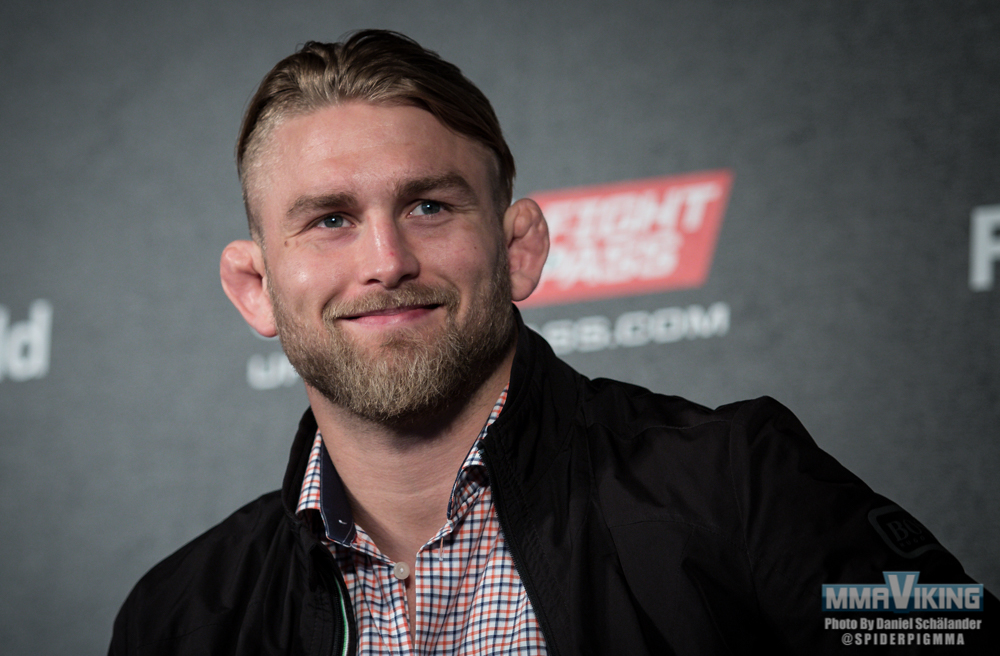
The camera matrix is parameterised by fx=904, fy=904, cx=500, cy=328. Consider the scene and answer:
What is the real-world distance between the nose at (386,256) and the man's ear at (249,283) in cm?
21

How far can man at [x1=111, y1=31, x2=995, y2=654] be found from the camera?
35.5 inches

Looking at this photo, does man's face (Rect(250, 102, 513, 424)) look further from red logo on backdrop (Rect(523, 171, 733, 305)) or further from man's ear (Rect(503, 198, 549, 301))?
red logo on backdrop (Rect(523, 171, 733, 305))

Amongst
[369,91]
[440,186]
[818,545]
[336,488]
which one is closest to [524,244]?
[440,186]

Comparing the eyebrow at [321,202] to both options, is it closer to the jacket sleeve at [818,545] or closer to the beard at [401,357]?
the beard at [401,357]

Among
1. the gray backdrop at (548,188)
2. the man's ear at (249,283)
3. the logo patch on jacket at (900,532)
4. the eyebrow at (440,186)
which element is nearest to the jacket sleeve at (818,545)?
the logo patch on jacket at (900,532)

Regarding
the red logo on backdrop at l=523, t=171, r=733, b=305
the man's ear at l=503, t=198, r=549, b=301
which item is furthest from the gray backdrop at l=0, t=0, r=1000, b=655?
the man's ear at l=503, t=198, r=549, b=301

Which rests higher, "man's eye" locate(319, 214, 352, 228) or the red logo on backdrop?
the red logo on backdrop

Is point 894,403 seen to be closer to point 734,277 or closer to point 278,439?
point 734,277

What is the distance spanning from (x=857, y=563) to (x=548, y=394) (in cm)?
38

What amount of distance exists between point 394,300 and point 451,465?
0.73ft

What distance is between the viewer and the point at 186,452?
7.02ft

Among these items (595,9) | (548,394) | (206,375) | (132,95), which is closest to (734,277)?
(595,9)

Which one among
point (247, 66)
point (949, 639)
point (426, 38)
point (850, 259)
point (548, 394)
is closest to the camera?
point (949, 639)

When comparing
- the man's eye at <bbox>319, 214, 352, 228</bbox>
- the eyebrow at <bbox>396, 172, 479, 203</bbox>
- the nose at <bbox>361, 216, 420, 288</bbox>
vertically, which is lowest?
the nose at <bbox>361, 216, 420, 288</bbox>
